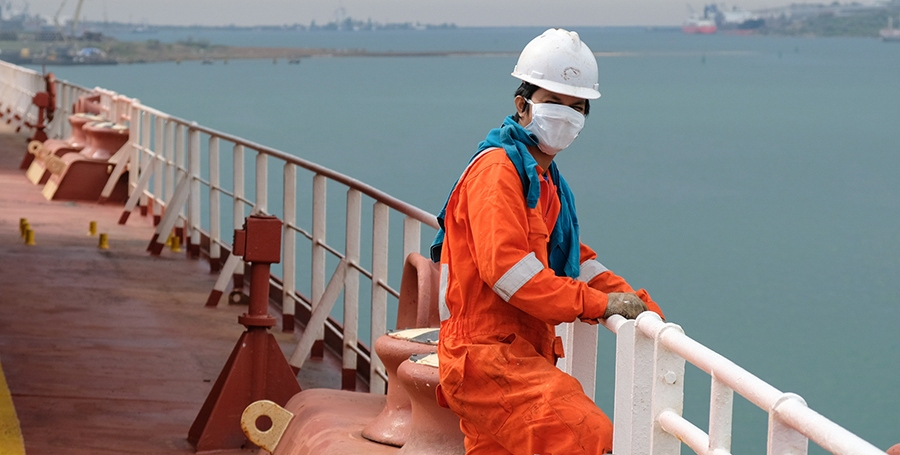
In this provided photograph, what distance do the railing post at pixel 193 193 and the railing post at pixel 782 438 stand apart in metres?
8.48

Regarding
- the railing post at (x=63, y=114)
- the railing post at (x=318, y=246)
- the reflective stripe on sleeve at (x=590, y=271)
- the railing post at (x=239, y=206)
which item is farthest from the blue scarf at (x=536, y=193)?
the railing post at (x=63, y=114)

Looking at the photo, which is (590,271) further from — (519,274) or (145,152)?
(145,152)

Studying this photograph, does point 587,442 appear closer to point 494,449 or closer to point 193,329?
point 494,449

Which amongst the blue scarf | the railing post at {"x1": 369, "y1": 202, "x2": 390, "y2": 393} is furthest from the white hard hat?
the railing post at {"x1": 369, "y1": 202, "x2": 390, "y2": 393}

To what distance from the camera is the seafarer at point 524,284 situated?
2.87m

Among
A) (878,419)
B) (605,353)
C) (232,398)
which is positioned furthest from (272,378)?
(878,419)

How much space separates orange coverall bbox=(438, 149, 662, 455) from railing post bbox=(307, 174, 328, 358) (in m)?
4.24

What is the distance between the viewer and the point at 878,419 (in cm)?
3422

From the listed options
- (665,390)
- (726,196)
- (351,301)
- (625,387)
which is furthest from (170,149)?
(726,196)

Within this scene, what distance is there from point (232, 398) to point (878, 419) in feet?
105

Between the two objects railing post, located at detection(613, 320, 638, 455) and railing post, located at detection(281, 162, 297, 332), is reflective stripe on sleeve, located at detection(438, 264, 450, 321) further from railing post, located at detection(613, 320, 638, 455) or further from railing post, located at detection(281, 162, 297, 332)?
railing post, located at detection(281, 162, 297, 332)

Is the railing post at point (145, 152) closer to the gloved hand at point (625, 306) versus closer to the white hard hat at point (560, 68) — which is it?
the white hard hat at point (560, 68)

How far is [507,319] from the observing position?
3.03 metres

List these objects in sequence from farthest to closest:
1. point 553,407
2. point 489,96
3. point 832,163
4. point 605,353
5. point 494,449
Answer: point 489,96, point 832,163, point 605,353, point 494,449, point 553,407
